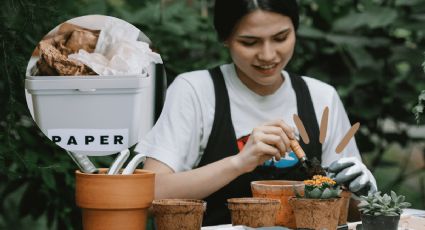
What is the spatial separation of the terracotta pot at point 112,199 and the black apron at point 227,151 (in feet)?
2.48

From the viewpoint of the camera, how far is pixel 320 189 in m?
1.64

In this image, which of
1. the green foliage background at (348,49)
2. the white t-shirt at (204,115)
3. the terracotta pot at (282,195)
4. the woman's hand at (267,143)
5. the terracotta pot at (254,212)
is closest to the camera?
the terracotta pot at (254,212)

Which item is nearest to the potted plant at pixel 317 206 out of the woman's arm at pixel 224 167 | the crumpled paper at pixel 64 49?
the woman's arm at pixel 224 167

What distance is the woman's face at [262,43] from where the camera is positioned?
7.07 feet

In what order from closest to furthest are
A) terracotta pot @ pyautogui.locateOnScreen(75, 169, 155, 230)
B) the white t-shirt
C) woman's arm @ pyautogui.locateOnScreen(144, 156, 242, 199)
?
terracotta pot @ pyautogui.locateOnScreen(75, 169, 155, 230) < woman's arm @ pyautogui.locateOnScreen(144, 156, 242, 199) < the white t-shirt

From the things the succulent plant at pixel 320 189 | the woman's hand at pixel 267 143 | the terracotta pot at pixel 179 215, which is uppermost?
the woman's hand at pixel 267 143

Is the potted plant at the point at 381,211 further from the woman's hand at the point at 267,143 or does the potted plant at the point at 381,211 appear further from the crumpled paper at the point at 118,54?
the crumpled paper at the point at 118,54

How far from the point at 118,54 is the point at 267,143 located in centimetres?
49

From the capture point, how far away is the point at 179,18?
328cm

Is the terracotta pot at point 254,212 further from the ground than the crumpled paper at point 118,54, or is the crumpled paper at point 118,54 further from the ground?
the crumpled paper at point 118,54

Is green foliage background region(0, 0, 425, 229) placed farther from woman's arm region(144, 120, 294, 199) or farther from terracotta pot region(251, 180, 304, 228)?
terracotta pot region(251, 180, 304, 228)

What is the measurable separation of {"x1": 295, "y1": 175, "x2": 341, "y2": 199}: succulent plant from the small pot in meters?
0.09

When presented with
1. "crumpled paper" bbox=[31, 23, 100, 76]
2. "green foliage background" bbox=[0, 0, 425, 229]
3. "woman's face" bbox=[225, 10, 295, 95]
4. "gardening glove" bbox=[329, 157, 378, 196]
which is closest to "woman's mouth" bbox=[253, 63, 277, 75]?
"woman's face" bbox=[225, 10, 295, 95]

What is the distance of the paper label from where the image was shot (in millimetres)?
1540
